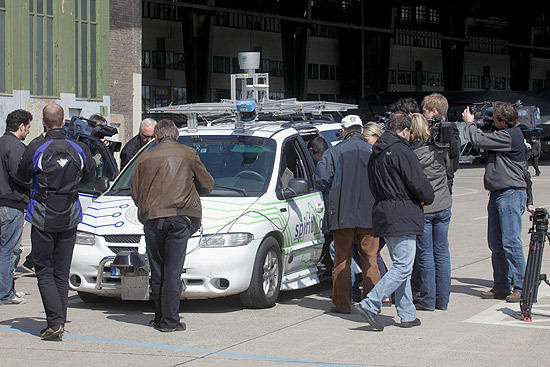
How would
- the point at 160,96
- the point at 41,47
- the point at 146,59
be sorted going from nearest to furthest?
the point at 41,47 → the point at 146,59 → the point at 160,96

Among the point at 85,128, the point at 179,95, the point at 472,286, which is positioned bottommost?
the point at 472,286

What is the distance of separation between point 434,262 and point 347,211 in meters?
1.07

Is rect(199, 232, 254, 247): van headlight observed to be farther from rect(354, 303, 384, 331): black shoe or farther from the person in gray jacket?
the person in gray jacket

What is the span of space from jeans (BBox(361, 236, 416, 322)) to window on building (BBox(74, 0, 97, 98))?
2207cm

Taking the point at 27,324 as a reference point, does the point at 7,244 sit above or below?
above

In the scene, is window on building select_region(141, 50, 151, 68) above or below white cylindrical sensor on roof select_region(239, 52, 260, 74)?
above

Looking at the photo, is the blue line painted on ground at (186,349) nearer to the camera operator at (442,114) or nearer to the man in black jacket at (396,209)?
the man in black jacket at (396,209)

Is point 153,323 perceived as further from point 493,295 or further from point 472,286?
point 472,286

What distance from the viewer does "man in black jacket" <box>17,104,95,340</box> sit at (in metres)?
7.52

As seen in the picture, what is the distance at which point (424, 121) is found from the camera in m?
8.90

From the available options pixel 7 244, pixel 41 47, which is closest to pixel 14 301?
pixel 7 244

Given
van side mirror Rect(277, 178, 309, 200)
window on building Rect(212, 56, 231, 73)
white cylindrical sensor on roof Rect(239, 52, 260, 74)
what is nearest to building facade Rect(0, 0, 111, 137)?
white cylindrical sensor on roof Rect(239, 52, 260, 74)

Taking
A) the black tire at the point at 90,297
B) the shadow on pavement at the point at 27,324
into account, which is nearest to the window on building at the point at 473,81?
the black tire at the point at 90,297

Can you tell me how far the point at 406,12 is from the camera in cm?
7644
